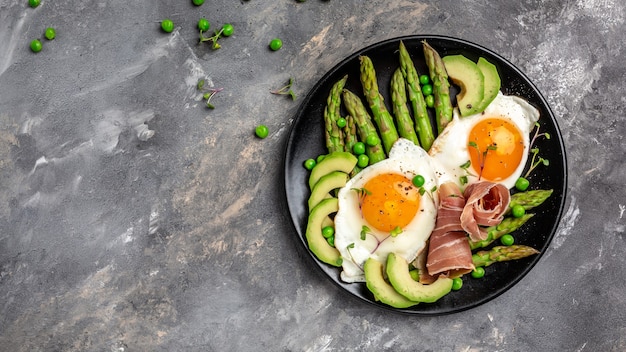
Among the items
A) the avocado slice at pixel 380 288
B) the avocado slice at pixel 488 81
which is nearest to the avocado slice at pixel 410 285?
the avocado slice at pixel 380 288

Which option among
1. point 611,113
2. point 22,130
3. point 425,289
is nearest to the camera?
point 425,289

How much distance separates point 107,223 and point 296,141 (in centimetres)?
180

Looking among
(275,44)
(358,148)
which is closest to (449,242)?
(358,148)

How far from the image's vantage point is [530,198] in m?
5.06

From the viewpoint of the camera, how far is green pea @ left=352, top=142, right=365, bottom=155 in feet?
16.6

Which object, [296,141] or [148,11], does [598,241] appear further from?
[148,11]

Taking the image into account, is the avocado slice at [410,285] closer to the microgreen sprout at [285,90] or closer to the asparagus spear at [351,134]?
the asparagus spear at [351,134]

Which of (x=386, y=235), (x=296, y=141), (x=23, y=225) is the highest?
(x=296, y=141)

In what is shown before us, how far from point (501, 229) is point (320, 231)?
1.55 metres

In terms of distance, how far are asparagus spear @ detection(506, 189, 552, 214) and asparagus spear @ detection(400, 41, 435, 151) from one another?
870mm

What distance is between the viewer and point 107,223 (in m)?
5.18

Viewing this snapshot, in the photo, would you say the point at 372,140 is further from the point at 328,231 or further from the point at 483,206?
the point at 483,206

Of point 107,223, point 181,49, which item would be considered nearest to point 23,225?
point 107,223

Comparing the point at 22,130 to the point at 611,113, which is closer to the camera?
the point at 22,130
